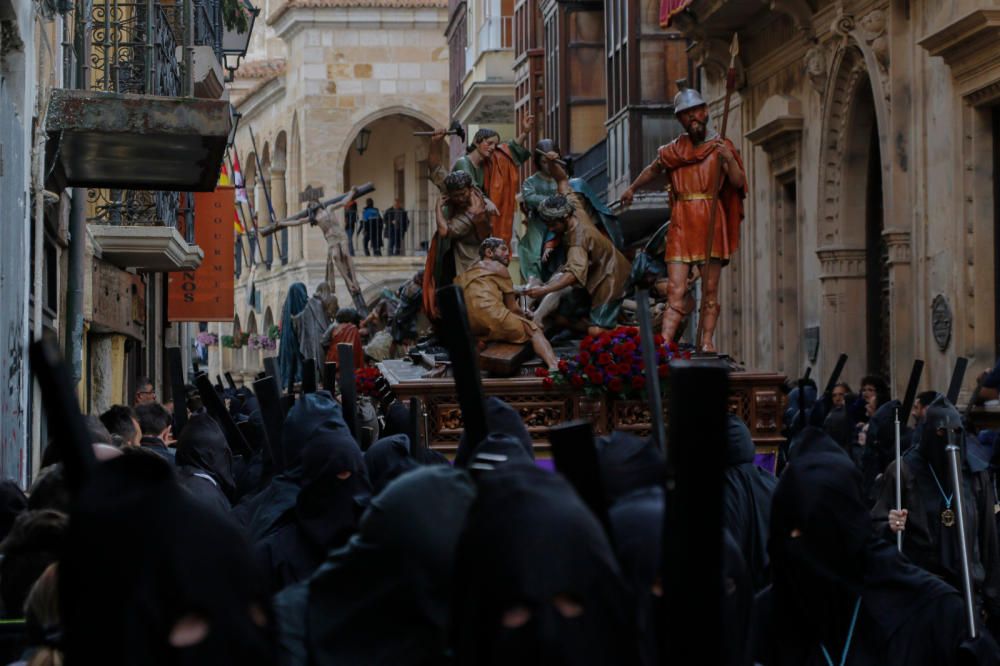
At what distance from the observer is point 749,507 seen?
8438 mm

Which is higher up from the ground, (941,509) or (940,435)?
(940,435)

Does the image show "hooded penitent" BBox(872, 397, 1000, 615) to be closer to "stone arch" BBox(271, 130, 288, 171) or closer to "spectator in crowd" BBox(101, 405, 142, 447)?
"spectator in crowd" BBox(101, 405, 142, 447)

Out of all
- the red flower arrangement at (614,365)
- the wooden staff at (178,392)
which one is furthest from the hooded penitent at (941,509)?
the wooden staff at (178,392)

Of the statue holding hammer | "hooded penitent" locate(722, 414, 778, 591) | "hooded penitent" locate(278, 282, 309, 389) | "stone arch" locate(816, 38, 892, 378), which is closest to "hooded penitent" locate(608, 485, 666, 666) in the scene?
"hooded penitent" locate(722, 414, 778, 591)

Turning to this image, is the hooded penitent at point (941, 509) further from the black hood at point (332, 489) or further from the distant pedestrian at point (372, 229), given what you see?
the distant pedestrian at point (372, 229)

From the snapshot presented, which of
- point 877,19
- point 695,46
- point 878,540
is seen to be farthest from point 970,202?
point 878,540

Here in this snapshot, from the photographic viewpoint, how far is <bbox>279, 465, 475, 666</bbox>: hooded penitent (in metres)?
4.28

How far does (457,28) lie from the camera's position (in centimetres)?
4931

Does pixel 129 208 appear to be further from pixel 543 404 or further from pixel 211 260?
pixel 211 260

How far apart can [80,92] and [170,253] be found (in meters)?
8.18

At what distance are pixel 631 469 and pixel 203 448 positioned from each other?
16.7ft

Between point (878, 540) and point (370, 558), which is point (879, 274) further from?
point (370, 558)

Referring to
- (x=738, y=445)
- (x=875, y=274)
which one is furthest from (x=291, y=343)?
(x=738, y=445)

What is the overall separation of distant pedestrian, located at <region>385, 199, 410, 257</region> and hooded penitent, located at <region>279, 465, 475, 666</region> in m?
52.6
